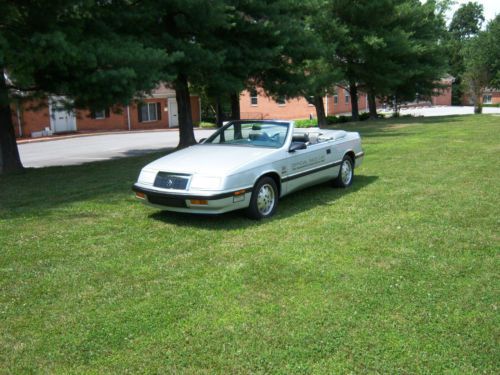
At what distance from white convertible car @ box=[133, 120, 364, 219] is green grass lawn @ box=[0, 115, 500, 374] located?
0.34 m

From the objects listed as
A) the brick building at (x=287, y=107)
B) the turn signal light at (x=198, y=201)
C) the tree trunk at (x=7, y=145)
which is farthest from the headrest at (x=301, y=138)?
the brick building at (x=287, y=107)

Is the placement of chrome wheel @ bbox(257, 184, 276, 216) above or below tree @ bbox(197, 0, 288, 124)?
below

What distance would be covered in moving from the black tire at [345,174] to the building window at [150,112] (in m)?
35.4

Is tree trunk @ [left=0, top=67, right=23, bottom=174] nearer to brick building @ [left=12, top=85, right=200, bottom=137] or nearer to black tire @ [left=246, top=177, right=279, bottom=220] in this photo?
black tire @ [left=246, top=177, right=279, bottom=220]

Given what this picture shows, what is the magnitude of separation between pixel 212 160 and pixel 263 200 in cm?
86

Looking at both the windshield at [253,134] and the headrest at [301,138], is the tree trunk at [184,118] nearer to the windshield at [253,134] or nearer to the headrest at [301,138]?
the windshield at [253,134]

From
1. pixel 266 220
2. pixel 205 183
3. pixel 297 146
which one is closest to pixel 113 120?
pixel 297 146

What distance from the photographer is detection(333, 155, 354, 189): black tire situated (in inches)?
361

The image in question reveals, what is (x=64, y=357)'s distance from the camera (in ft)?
12.0

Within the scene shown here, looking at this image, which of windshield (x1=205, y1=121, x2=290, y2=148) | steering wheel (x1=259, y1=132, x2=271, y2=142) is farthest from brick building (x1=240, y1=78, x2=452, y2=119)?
steering wheel (x1=259, y1=132, x2=271, y2=142)

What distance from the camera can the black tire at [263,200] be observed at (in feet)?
23.0

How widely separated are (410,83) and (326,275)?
31836 millimetres

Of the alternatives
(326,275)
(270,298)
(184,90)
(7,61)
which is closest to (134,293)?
(270,298)

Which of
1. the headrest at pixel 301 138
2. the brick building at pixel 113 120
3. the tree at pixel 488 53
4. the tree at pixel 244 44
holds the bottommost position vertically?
the headrest at pixel 301 138
